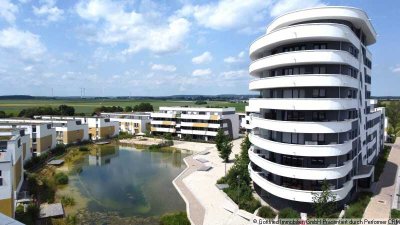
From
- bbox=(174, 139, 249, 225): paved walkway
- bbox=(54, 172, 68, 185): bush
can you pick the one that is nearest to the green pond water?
bbox=(54, 172, 68, 185): bush

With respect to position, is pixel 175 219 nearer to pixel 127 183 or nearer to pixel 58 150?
pixel 127 183

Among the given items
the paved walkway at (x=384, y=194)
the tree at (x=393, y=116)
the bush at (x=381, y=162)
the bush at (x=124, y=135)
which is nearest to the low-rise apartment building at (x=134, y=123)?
the bush at (x=124, y=135)

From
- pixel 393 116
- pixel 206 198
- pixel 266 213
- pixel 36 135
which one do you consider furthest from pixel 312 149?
pixel 393 116

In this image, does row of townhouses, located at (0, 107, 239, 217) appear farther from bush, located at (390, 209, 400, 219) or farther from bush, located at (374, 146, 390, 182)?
bush, located at (390, 209, 400, 219)

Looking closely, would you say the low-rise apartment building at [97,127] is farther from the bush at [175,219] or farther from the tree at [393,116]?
the tree at [393,116]

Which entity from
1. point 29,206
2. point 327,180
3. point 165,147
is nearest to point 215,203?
point 327,180
